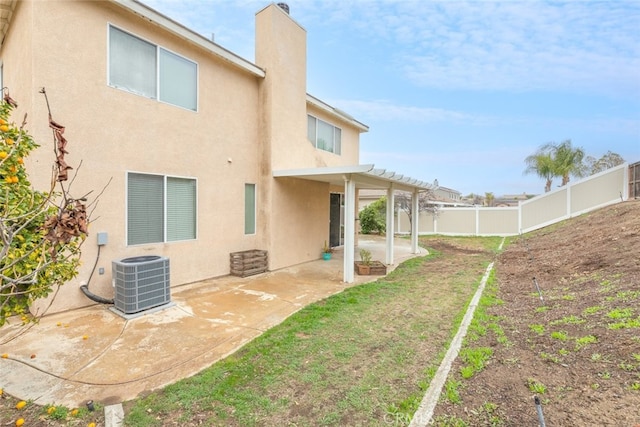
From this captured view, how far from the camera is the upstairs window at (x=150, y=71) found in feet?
18.8

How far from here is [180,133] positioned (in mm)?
6762

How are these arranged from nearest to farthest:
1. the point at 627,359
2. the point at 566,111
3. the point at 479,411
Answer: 1. the point at 479,411
2. the point at 627,359
3. the point at 566,111

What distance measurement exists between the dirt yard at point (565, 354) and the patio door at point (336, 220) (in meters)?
7.33

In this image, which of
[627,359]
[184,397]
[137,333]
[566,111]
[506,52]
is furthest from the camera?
[566,111]

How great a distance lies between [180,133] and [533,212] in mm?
18518

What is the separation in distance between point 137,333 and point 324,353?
2780mm

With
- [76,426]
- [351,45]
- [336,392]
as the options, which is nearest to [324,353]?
[336,392]

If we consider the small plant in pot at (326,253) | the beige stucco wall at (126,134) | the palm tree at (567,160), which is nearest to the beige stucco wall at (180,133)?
the beige stucco wall at (126,134)

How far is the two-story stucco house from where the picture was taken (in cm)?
516

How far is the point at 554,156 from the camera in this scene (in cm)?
2134

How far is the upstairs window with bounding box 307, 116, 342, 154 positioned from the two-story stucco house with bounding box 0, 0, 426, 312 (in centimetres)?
142

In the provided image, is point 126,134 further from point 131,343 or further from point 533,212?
point 533,212

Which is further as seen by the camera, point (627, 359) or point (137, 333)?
point (137, 333)

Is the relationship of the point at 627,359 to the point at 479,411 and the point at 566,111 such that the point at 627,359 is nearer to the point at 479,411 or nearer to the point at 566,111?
the point at 479,411
